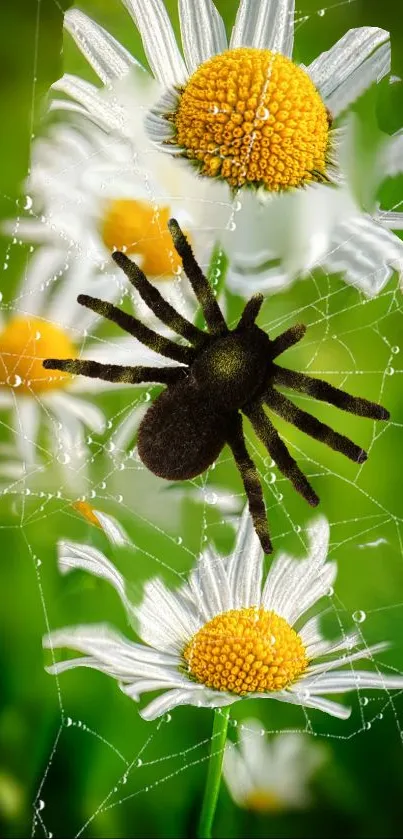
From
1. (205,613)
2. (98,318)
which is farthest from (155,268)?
(205,613)

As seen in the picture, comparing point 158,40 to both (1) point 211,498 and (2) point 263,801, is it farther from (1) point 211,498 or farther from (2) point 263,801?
(2) point 263,801

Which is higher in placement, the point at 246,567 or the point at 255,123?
the point at 255,123

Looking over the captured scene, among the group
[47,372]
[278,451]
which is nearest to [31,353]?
[47,372]

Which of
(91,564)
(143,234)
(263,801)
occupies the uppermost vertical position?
(143,234)

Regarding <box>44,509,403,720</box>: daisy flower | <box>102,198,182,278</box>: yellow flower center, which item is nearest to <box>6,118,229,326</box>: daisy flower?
<box>102,198,182,278</box>: yellow flower center

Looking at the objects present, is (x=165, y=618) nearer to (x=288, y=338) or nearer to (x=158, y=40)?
(x=288, y=338)
